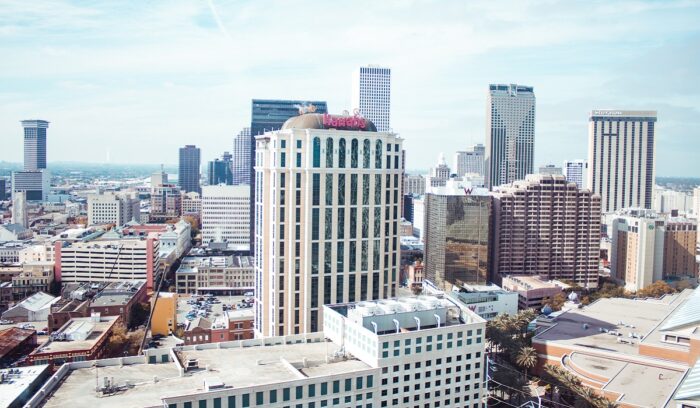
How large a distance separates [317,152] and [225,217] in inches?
4402

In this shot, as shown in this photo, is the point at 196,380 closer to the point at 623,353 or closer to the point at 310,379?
the point at 310,379

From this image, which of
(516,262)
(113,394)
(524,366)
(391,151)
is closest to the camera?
(113,394)

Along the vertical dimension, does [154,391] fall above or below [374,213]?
below

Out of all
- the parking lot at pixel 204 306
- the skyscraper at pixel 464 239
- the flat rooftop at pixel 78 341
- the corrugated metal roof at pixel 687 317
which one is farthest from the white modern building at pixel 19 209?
the corrugated metal roof at pixel 687 317

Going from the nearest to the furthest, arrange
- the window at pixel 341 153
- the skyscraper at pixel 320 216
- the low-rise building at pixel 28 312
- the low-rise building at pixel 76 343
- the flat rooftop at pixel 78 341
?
1. the skyscraper at pixel 320 216
2. the window at pixel 341 153
3. the low-rise building at pixel 76 343
4. the flat rooftop at pixel 78 341
5. the low-rise building at pixel 28 312

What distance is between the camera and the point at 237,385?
37000 millimetres

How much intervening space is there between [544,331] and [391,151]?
27887mm

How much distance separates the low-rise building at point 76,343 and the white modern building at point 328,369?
74.1ft

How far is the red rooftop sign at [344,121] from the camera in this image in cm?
5559

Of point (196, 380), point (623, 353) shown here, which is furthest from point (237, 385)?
point (623, 353)

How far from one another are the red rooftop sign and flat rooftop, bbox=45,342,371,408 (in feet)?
65.9

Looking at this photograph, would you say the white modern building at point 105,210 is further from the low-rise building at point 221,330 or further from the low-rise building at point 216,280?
the low-rise building at point 221,330

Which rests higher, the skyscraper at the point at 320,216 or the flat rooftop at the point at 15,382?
the skyscraper at the point at 320,216

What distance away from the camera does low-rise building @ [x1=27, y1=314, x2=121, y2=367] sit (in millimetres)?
59406
